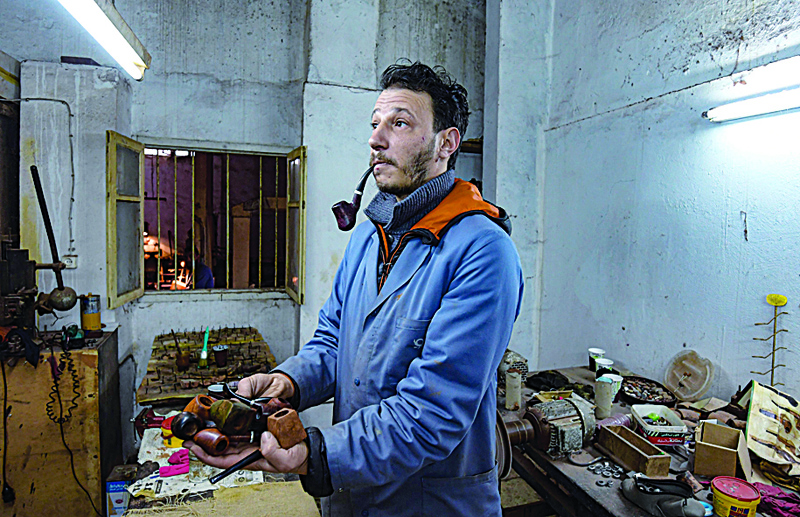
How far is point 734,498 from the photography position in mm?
1551

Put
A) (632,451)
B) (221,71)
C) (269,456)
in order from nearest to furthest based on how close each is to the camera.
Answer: (269,456), (632,451), (221,71)

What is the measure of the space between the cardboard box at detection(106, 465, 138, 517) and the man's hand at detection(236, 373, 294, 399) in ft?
5.56

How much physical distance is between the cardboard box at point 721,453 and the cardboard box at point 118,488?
102 inches

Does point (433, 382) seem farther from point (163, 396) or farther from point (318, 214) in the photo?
point (318, 214)

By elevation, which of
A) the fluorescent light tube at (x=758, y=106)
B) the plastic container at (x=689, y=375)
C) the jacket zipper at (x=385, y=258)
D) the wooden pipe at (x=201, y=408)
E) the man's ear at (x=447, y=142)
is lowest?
the plastic container at (x=689, y=375)

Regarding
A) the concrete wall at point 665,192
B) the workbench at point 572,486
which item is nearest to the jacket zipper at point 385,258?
the workbench at point 572,486

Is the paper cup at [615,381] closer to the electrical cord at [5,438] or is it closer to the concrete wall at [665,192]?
the concrete wall at [665,192]

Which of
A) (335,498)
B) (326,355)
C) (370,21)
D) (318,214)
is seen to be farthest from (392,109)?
(370,21)

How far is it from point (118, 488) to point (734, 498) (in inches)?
106

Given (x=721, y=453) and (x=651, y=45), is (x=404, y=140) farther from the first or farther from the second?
(x=651, y=45)

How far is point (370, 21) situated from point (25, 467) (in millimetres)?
3640

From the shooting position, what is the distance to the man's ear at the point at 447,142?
1.31m

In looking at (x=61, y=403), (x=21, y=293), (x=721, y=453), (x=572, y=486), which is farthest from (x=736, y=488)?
(x=21, y=293)

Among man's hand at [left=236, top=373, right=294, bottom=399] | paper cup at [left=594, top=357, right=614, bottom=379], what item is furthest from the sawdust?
paper cup at [left=594, top=357, right=614, bottom=379]
